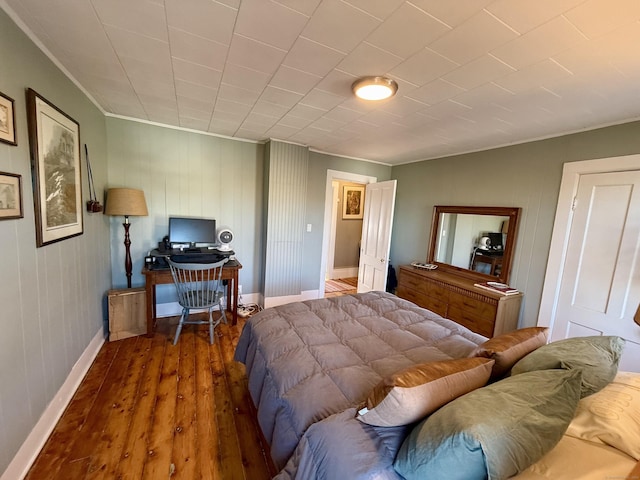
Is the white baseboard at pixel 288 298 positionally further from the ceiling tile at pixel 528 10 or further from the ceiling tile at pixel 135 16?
the ceiling tile at pixel 528 10

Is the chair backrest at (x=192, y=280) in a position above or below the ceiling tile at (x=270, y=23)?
below

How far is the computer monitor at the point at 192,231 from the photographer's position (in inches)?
120

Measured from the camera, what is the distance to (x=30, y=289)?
1408mm

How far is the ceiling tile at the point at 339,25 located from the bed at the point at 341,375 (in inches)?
59.5

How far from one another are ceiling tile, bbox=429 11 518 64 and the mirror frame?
204cm

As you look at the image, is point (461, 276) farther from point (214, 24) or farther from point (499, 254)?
point (214, 24)

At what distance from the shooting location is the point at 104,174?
270 centimetres

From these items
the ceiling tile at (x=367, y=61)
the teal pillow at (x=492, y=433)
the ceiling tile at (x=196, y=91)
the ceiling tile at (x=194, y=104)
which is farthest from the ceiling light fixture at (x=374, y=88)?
the teal pillow at (x=492, y=433)

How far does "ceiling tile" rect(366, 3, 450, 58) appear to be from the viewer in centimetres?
113

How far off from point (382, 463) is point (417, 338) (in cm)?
92

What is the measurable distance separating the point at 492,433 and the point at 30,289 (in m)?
2.15

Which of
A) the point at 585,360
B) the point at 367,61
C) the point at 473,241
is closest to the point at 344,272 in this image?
the point at 473,241

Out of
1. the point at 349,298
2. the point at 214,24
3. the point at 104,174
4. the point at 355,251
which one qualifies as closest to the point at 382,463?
the point at 349,298

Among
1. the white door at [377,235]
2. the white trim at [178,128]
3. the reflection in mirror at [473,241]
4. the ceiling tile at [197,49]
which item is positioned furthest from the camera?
the white door at [377,235]
